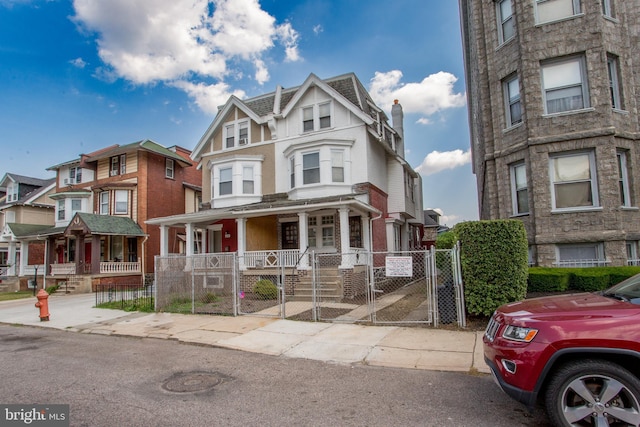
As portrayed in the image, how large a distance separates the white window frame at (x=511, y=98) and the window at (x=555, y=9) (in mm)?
1971

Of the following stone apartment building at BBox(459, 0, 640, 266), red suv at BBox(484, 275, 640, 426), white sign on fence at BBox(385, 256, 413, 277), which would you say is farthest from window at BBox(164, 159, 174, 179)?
red suv at BBox(484, 275, 640, 426)

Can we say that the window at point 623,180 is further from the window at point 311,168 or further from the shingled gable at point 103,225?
the shingled gable at point 103,225

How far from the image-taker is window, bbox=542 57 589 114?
477 inches

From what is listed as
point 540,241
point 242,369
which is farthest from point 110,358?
point 540,241

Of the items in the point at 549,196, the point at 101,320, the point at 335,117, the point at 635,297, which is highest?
the point at 335,117

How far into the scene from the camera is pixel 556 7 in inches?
495

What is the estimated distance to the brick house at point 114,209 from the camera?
23312 mm

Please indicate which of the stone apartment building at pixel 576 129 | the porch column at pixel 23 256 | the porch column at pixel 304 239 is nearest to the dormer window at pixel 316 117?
the porch column at pixel 304 239

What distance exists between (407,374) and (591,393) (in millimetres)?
2668

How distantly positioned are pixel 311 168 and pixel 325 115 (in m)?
2.89

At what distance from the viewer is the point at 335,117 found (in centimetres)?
1806

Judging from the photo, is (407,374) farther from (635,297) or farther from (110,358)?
(110,358)
